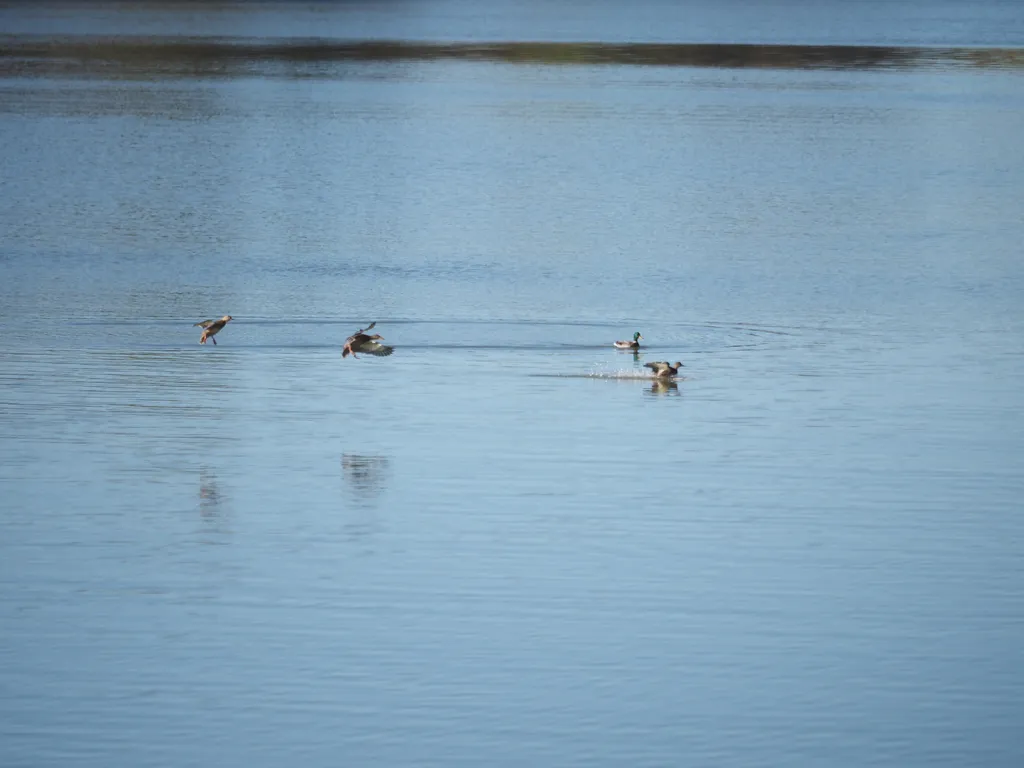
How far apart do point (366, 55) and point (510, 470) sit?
78402 mm

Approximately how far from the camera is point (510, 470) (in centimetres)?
1595

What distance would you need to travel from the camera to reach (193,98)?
62312 millimetres

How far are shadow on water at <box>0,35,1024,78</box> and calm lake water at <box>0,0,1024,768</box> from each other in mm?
39322

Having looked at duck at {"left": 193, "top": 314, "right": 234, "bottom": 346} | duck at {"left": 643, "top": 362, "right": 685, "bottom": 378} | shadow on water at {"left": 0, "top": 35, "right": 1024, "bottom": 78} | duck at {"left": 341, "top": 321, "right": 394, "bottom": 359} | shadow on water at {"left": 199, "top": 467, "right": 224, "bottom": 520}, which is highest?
shadow on water at {"left": 0, "top": 35, "right": 1024, "bottom": 78}

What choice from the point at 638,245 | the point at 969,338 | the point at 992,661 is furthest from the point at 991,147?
the point at 992,661

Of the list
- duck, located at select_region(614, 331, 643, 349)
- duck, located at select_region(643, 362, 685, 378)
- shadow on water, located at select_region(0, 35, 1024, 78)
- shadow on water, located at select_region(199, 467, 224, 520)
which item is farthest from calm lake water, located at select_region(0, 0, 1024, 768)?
shadow on water, located at select_region(0, 35, 1024, 78)

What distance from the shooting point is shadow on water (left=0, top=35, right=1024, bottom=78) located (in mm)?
79062

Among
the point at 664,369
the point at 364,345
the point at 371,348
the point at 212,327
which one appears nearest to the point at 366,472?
the point at 364,345

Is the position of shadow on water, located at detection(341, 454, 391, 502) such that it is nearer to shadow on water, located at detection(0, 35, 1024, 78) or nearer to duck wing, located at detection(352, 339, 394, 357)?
duck wing, located at detection(352, 339, 394, 357)

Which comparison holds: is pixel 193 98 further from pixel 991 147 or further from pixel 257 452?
pixel 257 452

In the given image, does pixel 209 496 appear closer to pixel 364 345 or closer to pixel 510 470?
pixel 510 470

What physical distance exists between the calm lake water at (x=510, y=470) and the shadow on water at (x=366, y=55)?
3932 cm

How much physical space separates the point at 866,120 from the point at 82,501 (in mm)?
43720

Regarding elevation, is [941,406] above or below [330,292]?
below
